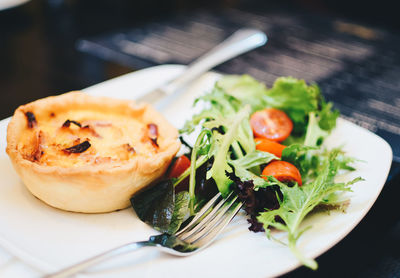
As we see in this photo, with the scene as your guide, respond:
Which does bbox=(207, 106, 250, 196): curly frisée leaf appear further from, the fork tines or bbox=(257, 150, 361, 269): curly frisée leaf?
bbox=(257, 150, 361, 269): curly frisée leaf

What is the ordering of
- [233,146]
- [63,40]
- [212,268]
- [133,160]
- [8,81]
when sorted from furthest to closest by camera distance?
[63,40] < [8,81] < [233,146] < [133,160] < [212,268]

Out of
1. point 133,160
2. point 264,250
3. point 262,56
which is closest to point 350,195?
point 264,250

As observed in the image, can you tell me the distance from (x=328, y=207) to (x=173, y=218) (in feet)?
1.88

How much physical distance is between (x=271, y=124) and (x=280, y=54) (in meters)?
1.63

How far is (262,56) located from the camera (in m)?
3.46

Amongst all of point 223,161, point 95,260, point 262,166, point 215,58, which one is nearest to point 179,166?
point 223,161

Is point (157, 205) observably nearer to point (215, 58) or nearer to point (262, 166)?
point (262, 166)

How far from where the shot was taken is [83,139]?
1.72 metres

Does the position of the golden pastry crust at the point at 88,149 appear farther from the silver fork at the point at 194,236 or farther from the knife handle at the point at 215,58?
the knife handle at the point at 215,58

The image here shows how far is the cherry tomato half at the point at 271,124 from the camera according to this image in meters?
1.96

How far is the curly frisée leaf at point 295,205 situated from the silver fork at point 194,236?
0.13 metres

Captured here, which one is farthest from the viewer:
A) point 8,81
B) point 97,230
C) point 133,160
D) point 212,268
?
point 8,81

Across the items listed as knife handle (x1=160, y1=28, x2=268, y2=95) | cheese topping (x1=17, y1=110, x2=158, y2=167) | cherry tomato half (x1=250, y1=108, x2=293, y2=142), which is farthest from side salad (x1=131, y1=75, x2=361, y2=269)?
knife handle (x1=160, y1=28, x2=268, y2=95)

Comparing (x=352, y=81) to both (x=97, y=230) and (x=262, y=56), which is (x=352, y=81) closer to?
(x=262, y=56)
